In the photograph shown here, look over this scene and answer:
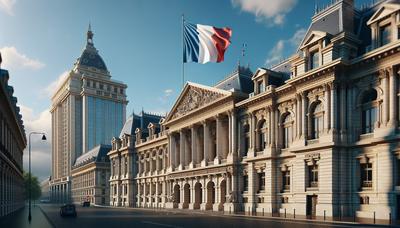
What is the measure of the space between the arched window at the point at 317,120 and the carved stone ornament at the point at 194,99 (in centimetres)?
2010

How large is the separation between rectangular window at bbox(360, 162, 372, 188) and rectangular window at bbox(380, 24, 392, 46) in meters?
13.2

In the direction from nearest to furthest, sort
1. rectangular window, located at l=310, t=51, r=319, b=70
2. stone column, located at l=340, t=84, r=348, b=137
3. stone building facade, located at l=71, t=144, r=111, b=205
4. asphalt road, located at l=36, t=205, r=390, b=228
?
asphalt road, located at l=36, t=205, r=390, b=228
stone column, located at l=340, t=84, r=348, b=137
rectangular window, located at l=310, t=51, r=319, b=70
stone building facade, located at l=71, t=144, r=111, b=205

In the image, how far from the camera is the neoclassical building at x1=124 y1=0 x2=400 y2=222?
131ft

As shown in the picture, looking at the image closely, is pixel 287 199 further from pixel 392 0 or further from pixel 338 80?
pixel 392 0

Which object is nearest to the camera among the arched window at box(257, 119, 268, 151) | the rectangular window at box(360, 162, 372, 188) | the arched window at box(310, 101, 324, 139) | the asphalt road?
the asphalt road

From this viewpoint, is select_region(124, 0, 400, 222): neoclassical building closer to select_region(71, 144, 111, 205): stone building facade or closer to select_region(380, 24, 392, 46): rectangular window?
select_region(380, 24, 392, 46): rectangular window

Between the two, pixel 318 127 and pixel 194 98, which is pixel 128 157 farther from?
pixel 318 127

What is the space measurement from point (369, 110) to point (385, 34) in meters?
8.34

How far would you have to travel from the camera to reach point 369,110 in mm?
42594

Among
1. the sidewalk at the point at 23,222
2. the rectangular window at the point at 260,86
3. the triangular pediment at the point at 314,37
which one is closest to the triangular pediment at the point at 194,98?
the rectangular window at the point at 260,86

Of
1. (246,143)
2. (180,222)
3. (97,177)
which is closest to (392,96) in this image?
(180,222)

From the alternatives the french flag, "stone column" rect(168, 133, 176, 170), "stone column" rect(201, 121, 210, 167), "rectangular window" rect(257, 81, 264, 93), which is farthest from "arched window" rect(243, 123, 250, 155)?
"stone column" rect(168, 133, 176, 170)

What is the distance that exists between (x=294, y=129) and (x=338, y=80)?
1016 cm

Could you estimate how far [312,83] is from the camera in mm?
47312
